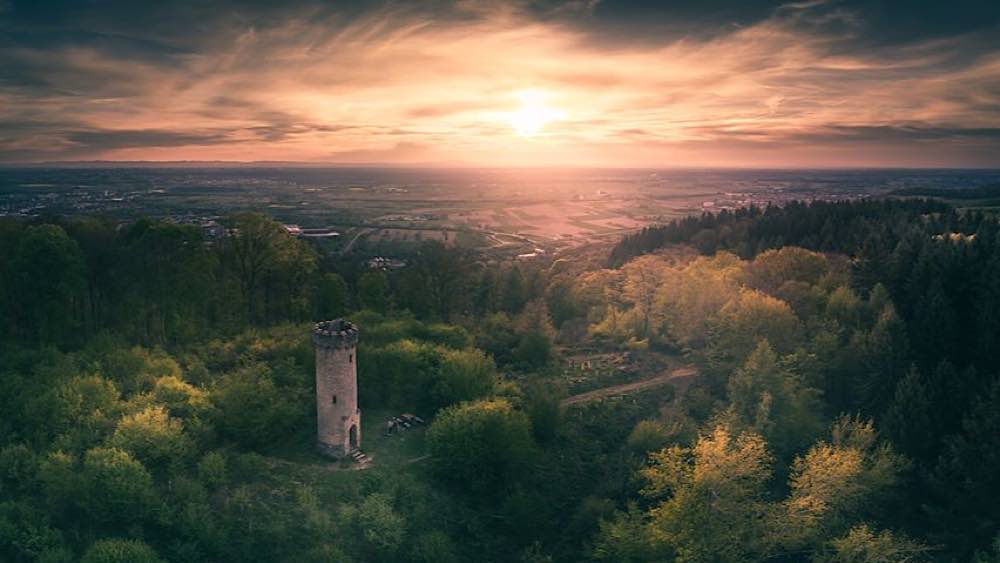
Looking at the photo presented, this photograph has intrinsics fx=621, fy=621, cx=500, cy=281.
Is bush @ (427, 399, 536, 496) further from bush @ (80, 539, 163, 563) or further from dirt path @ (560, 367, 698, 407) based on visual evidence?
bush @ (80, 539, 163, 563)

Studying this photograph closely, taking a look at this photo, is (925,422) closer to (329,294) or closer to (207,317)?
(329,294)

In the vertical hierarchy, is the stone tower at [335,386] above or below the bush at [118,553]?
above

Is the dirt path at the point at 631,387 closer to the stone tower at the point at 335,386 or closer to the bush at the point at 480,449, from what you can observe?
the bush at the point at 480,449

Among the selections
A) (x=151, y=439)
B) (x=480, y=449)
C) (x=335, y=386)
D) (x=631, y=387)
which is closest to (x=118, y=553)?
(x=151, y=439)

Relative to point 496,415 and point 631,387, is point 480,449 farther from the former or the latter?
point 631,387

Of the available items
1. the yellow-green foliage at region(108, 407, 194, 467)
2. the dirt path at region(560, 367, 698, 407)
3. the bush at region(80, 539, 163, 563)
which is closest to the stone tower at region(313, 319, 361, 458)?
the yellow-green foliage at region(108, 407, 194, 467)

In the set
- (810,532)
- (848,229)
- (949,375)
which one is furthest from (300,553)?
(848,229)

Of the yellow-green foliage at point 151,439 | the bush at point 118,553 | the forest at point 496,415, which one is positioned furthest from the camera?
the yellow-green foliage at point 151,439

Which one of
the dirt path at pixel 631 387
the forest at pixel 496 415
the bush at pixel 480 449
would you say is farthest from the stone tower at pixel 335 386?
the dirt path at pixel 631 387
